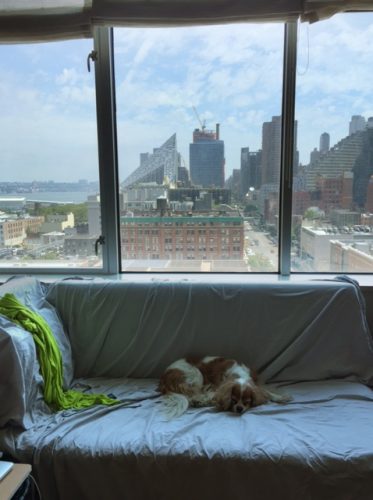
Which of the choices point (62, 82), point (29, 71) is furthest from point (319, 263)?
point (29, 71)

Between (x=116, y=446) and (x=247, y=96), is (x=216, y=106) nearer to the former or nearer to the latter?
(x=247, y=96)

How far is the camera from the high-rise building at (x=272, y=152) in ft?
7.55

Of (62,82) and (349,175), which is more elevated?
(62,82)

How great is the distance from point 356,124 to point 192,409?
72.2 inches

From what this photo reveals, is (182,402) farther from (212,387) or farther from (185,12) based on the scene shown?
(185,12)

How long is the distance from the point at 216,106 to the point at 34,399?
1.83 meters

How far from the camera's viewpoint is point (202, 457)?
1.34 metres

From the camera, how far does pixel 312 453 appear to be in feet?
4.40

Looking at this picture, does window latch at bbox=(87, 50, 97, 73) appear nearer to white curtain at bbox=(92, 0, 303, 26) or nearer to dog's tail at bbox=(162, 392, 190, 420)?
white curtain at bbox=(92, 0, 303, 26)

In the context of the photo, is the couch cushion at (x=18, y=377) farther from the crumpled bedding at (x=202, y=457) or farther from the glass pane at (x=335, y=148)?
the glass pane at (x=335, y=148)

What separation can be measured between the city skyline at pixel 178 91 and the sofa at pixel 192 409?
2.79ft

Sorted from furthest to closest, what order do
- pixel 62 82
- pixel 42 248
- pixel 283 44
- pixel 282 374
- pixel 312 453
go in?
pixel 42 248
pixel 62 82
pixel 283 44
pixel 282 374
pixel 312 453

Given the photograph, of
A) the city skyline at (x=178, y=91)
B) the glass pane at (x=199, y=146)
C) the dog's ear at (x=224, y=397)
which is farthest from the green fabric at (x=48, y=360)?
the city skyline at (x=178, y=91)

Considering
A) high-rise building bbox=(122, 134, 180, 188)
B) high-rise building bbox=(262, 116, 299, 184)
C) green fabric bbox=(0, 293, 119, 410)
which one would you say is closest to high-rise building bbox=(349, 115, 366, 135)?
high-rise building bbox=(262, 116, 299, 184)
